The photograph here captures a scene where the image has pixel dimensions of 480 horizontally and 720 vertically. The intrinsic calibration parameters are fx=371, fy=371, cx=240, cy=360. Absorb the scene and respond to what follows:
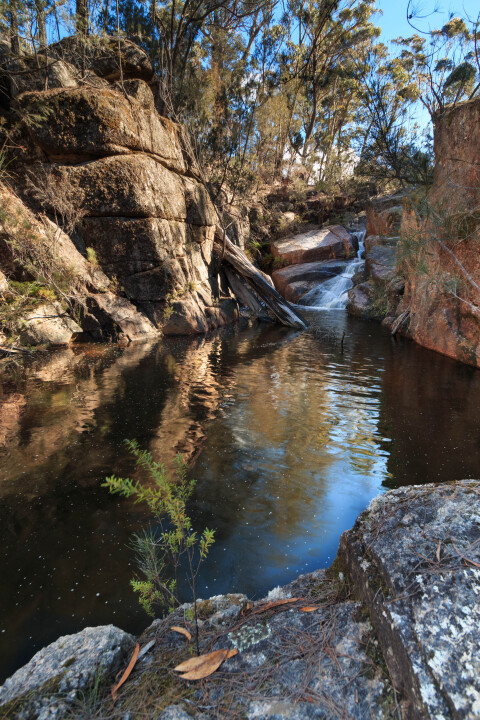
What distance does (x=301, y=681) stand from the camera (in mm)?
1374

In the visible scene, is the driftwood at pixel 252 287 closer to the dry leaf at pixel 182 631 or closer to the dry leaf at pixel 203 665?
the dry leaf at pixel 182 631

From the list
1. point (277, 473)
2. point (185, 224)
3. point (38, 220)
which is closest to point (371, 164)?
point (185, 224)

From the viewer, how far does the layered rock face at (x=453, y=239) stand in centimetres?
834

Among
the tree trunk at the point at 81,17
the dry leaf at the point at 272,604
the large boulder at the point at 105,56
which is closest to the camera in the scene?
the dry leaf at the point at 272,604

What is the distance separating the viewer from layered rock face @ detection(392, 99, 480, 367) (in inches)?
328

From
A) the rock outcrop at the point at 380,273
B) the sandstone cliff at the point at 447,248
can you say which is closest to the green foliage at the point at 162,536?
the sandstone cliff at the point at 447,248

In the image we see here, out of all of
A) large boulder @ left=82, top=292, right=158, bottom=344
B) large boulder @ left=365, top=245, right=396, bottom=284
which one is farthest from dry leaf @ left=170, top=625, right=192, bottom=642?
large boulder @ left=365, top=245, right=396, bottom=284

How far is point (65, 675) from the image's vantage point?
1512mm

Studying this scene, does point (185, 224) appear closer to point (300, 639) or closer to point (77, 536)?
point (77, 536)

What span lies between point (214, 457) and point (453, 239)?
777 centimetres

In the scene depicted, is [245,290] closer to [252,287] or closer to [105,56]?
[252,287]

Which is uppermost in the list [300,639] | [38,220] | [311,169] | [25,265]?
[311,169]

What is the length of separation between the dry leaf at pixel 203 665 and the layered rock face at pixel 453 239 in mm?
7225

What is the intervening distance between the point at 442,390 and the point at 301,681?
7482mm
